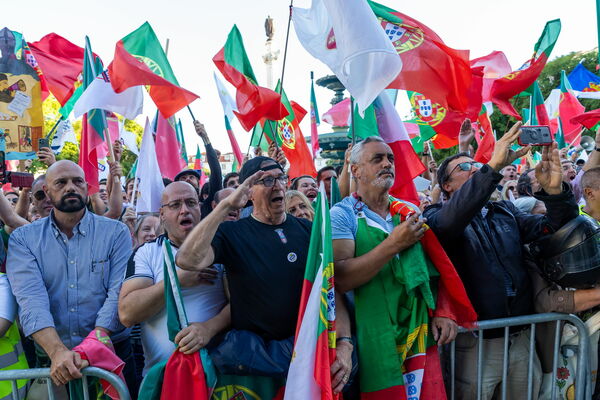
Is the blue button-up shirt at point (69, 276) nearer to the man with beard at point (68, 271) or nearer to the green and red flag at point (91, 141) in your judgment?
the man with beard at point (68, 271)

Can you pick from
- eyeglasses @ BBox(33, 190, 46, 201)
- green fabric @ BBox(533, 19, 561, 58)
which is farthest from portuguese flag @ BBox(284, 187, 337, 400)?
green fabric @ BBox(533, 19, 561, 58)

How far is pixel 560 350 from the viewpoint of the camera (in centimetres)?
309

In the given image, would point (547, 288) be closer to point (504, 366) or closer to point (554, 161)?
point (504, 366)

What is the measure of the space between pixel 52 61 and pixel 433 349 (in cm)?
673

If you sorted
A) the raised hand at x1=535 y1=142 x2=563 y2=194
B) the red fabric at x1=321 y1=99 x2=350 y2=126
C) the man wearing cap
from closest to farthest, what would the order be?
the man wearing cap, the raised hand at x1=535 y1=142 x2=563 y2=194, the red fabric at x1=321 y1=99 x2=350 y2=126

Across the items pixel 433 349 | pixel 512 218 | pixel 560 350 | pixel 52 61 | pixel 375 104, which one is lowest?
pixel 560 350

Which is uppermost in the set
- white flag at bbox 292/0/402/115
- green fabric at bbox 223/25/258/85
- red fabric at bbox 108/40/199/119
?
green fabric at bbox 223/25/258/85

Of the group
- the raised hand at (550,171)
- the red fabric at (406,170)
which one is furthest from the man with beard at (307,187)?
the raised hand at (550,171)

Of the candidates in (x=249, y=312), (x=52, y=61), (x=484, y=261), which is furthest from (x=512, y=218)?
(x=52, y=61)

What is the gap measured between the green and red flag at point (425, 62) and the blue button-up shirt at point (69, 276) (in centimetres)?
284

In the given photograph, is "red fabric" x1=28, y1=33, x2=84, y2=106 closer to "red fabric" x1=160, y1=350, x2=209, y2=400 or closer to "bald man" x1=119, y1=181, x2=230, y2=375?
"bald man" x1=119, y1=181, x2=230, y2=375

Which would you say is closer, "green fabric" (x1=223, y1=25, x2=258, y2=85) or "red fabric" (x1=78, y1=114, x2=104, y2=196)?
"red fabric" (x1=78, y1=114, x2=104, y2=196)

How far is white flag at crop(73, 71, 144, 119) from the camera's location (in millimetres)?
5445

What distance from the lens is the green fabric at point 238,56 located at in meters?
5.96
